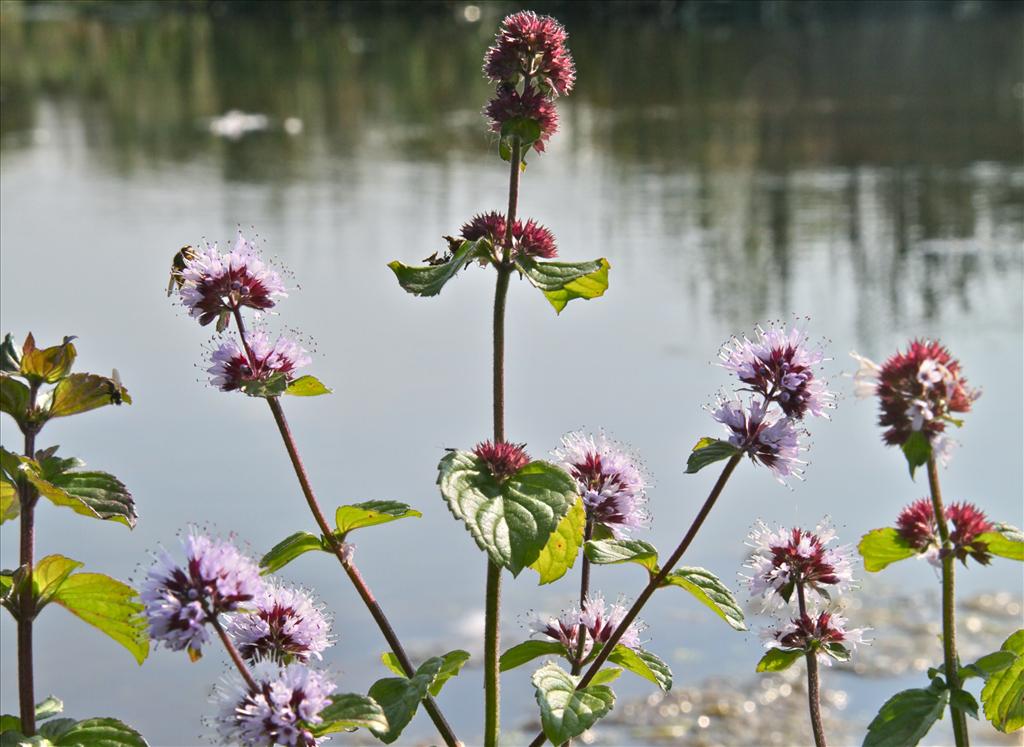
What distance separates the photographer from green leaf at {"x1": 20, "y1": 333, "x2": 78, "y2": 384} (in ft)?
5.56

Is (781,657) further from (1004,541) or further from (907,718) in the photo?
(1004,541)

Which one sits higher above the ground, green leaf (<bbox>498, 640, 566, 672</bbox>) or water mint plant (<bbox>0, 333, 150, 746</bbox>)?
water mint plant (<bbox>0, 333, 150, 746</bbox>)

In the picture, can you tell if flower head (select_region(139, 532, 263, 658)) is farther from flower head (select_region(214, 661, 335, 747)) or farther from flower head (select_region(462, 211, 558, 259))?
flower head (select_region(462, 211, 558, 259))

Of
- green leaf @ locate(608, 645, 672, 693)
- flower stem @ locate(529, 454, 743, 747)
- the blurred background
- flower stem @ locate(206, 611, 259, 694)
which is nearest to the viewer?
flower stem @ locate(206, 611, 259, 694)

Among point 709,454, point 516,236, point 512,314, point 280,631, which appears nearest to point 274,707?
point 280,631

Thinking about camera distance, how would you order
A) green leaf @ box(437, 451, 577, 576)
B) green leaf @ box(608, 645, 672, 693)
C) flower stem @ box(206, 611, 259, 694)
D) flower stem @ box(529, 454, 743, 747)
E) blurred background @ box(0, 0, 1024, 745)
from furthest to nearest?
blurred background @ box(0, 0, 1024, 745), green leaf @ box(608, 645, 672, 693), flower stem @ box(529, 454, 743, 747), green leaf @ box(437, 451, 577, 576), flower stem @ box(206, 611, 259, 694)

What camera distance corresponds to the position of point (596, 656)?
1.83 m

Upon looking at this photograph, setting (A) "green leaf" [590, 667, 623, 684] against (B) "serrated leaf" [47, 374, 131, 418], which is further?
(A) "green leaf" [590, 667, 623, 684]

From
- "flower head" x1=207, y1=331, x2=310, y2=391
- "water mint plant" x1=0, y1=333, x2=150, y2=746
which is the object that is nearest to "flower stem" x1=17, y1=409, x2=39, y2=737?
"water mint plant" x1=0, y1=333, x2=150, y2=746

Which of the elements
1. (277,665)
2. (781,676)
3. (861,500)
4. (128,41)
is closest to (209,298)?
(277,665)

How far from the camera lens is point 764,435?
5.74 feet

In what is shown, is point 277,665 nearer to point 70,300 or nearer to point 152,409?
point 152,409

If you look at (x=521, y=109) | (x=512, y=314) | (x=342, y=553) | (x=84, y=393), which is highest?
(x=521, y=109)

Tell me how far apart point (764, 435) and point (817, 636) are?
0.91 ft
